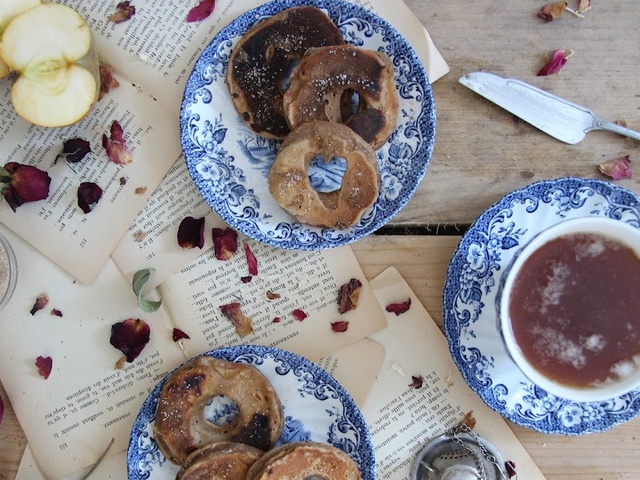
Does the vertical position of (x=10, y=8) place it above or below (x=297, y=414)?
above

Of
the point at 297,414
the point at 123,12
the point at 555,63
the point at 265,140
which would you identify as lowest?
the point at 297,414

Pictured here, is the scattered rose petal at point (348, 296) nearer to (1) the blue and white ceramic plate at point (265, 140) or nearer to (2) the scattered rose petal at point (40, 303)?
(1) the blue and white ceramic plate at point (265, 140)

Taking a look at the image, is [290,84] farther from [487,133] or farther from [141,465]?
[141,465]

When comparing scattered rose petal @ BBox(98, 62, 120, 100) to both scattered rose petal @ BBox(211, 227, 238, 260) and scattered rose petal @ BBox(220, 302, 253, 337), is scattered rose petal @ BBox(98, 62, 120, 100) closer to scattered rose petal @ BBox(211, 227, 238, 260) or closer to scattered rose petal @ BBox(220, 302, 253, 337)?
scattered rose petal @ BBox(211, 227, 238, 260)

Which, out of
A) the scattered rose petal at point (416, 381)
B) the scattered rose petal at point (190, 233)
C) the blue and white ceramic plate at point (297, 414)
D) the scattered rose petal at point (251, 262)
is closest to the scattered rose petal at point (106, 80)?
the scattered rose petal at point (190, 233)

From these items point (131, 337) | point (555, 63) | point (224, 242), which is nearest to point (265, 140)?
point (224, 242)

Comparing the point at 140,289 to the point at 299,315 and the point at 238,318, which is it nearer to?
the point at 238,318

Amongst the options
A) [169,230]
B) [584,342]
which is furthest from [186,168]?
[584,342]
